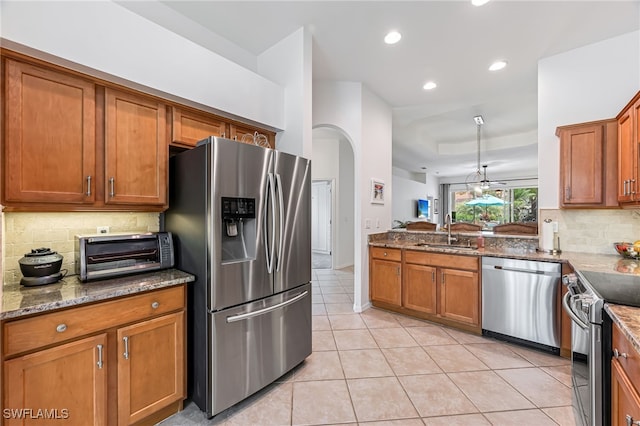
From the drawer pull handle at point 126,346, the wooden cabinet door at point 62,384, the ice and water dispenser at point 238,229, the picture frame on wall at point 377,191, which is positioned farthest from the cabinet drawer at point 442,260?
the wooden cabinet door at point 62,384

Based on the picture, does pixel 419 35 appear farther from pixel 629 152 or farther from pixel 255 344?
pixel 255 344

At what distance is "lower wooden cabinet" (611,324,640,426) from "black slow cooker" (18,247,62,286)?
2660 millimetres

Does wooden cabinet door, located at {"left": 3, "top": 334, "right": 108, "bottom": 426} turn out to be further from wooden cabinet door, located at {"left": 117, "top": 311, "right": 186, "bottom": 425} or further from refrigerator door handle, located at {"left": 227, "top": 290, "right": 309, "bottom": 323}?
refrigerator door handle, located at {"left": 227, "top": 290, "right": 309, "bottom": 323}

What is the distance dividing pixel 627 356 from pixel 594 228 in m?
2.22

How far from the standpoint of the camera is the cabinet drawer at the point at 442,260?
2.81 metres

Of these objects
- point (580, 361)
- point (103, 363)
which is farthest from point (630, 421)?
point (103, 363)

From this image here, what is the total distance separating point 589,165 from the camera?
96.7 inches

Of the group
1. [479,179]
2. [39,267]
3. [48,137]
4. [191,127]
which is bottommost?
[39,267]

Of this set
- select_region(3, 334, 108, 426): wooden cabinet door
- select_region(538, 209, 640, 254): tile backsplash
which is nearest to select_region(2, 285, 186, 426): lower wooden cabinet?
select_region(3, 334, 108, 426): wooden cabinet door

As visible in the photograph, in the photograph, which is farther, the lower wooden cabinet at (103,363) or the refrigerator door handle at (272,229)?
the refrigerator door handle at (272,229)

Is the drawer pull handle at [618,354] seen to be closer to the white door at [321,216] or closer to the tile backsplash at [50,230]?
the tile backsplash at [50,230]

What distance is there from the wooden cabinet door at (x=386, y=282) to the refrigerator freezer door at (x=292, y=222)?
61.2 inches

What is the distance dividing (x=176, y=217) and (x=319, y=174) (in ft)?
15.1

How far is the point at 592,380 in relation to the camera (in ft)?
4.29
